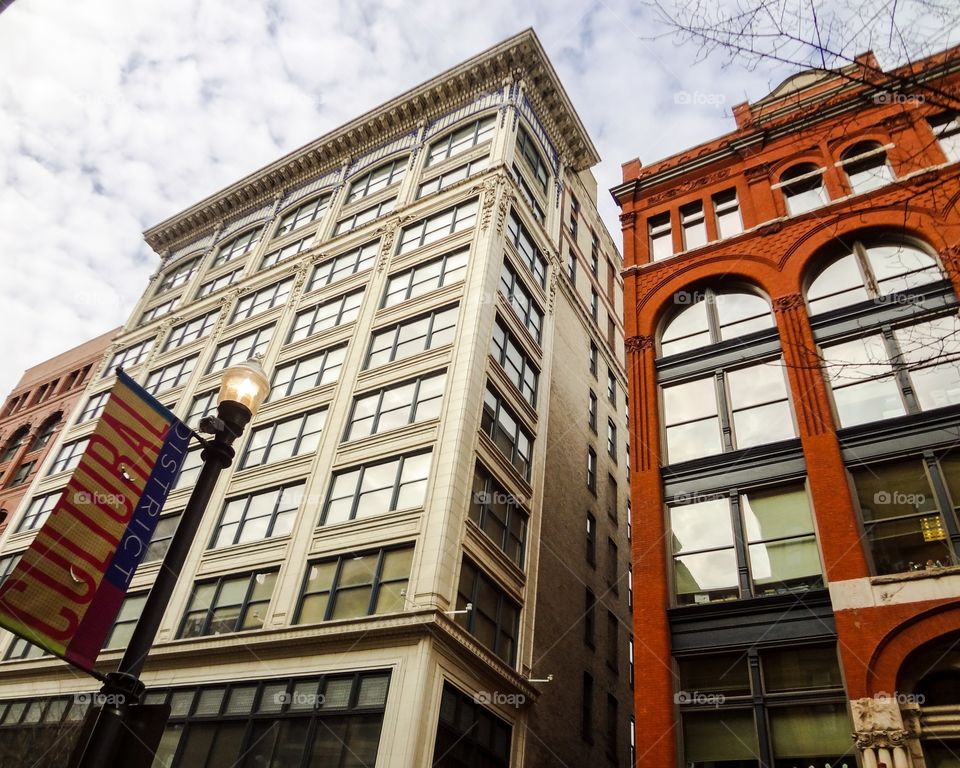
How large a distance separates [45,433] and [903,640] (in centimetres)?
5274

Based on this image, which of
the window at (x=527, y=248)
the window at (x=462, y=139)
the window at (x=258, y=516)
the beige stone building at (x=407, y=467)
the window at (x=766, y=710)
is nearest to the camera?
the window at (x=766, y=710)

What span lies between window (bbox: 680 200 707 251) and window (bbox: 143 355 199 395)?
92.7 feet

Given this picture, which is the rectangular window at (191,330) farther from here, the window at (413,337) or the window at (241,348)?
the window at (413,337)

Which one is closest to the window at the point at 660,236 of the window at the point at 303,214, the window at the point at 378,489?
the window at the point at 378,489

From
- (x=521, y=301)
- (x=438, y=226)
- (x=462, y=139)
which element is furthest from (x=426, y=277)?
(x=462, y=139)

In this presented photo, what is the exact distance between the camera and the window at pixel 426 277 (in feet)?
105

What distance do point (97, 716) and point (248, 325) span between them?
116ft

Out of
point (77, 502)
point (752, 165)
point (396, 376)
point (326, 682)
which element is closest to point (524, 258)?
point (396, 376)

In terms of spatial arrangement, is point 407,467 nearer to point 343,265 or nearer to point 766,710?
point 766,710

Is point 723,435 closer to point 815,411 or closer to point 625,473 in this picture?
point 815,411

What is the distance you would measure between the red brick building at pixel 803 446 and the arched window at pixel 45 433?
1701 inches

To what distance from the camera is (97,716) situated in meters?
5.96

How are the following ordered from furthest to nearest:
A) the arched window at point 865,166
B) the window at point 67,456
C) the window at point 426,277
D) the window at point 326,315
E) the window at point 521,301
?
the window at point 67,456, the window at point 326,315, the window at point 521,301, the window at point 426,277, the arched window at point 865,166

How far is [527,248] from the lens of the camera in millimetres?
36656
